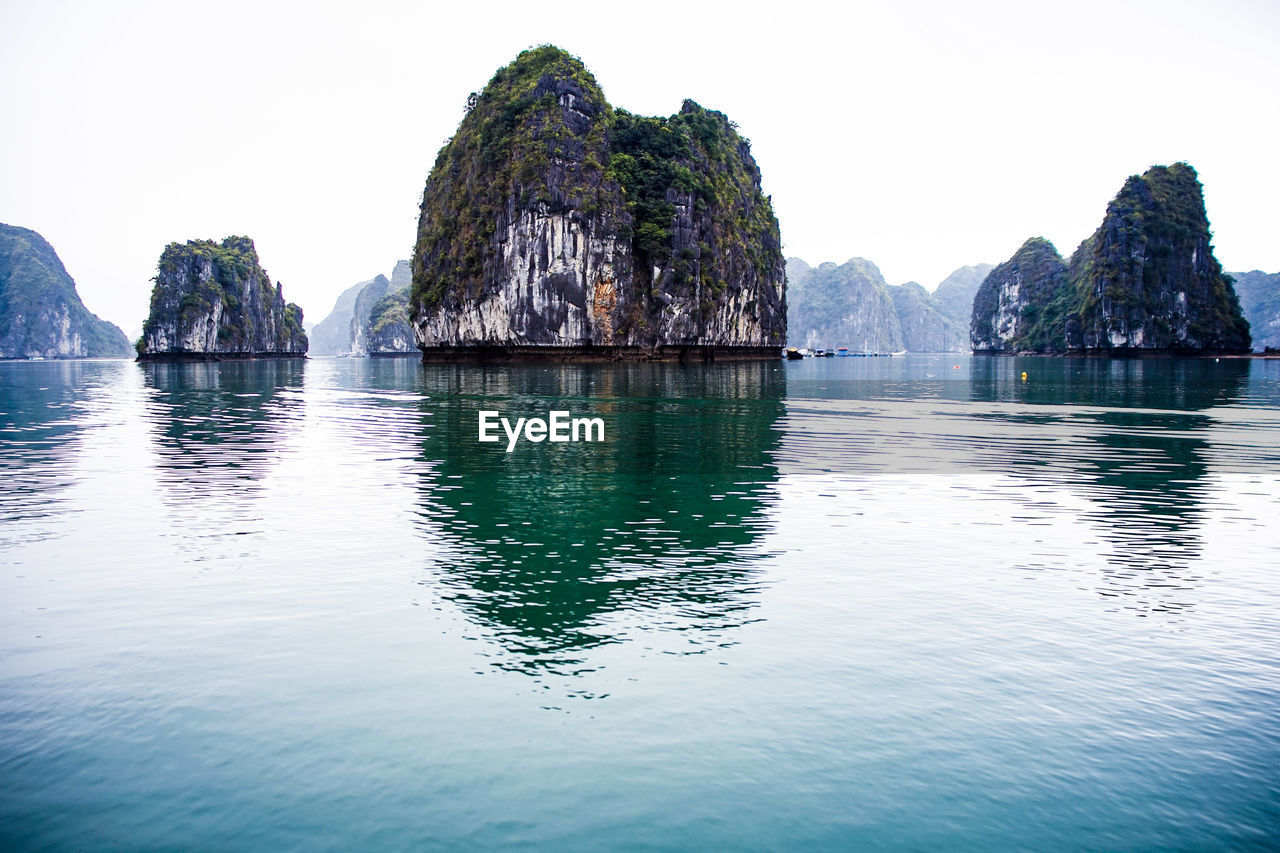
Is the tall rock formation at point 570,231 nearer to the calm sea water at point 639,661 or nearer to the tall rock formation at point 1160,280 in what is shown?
the tall rock formation at point 1160,280

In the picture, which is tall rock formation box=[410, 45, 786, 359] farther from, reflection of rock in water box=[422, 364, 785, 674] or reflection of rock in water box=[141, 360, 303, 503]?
reflection of rock in water box=[422, 364, 785, 674]

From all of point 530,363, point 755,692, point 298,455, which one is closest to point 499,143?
point 530,363

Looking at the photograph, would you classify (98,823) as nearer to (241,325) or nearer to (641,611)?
(641,611)

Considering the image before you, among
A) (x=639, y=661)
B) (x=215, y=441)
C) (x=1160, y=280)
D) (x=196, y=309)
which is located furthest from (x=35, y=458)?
(x=1160, y=280)

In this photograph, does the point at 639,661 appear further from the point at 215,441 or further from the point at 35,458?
the point at 215,441

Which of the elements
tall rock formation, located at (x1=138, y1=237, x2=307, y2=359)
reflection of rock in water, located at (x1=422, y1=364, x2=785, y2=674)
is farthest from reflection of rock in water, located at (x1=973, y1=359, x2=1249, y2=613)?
tall rock formation, located at (x1=138, y1=237, x2=307, y2=359)

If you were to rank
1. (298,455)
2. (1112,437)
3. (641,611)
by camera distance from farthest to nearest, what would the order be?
1. (1112,437)
2. (298,455)
3. (641,611)
